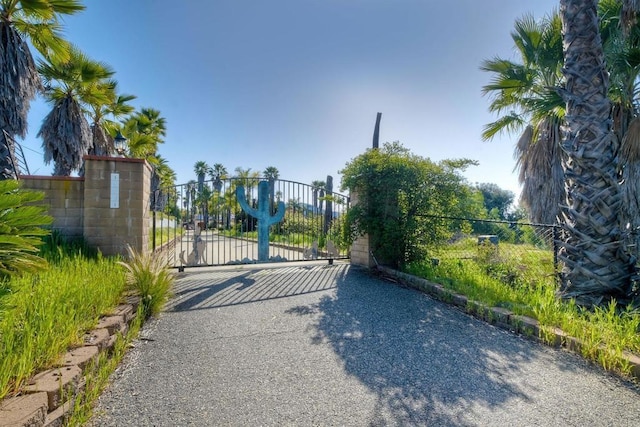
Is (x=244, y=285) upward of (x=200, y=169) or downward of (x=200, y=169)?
downward

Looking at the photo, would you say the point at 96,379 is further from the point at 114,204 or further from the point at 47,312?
the point at 114,204

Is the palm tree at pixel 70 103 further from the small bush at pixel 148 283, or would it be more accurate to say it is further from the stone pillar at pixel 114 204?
the small bush at pixel 148 283

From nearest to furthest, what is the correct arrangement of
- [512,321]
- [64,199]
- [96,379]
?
[96,379] → [512,321] → [64,199]

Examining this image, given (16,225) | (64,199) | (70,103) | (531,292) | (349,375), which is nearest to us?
(16,225)

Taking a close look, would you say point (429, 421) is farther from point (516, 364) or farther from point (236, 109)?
point (236, 109)

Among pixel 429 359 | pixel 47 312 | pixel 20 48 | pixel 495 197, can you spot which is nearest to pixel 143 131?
pixel 20 48

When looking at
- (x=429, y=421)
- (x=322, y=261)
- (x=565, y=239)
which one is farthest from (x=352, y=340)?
(x=322, y=261)

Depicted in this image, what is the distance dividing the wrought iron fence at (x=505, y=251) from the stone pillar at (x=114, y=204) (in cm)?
546

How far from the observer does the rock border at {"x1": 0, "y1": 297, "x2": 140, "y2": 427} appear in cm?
153

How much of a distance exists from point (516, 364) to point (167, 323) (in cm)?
378

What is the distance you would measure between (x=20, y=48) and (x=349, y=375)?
408 inches

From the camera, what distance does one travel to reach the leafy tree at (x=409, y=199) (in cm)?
591

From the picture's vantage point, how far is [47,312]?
7.59ft

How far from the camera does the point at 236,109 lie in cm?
1116
